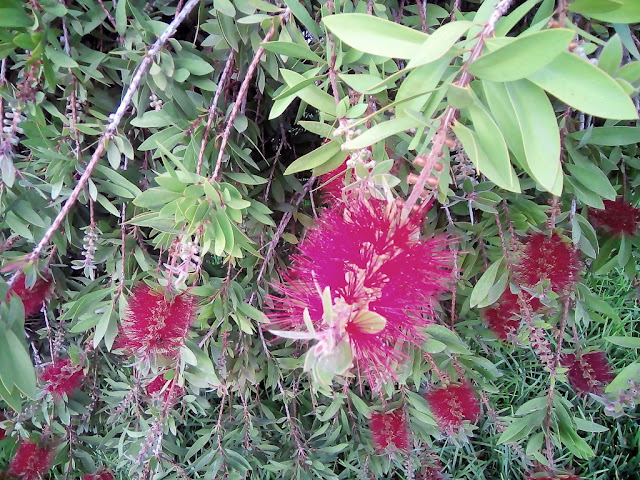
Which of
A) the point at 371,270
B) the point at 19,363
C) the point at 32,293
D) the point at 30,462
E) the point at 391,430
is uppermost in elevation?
the point at 371,270

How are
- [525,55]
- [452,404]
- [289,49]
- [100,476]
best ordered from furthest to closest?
[100,476]
[452,404]
[289,49]
[525,55]

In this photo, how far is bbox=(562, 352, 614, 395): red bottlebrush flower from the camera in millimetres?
884

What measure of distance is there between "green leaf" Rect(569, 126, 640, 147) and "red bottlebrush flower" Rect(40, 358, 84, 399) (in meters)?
1.19

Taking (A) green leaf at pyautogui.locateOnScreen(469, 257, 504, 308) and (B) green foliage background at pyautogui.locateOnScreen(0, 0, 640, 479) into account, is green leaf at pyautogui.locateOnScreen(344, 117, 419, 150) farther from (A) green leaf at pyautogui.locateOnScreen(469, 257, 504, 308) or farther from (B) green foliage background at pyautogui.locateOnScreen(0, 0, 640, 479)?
(A) green leaf at pyautogui.locateOnScreen(469, 257, 504, 308)

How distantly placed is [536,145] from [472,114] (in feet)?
0.19

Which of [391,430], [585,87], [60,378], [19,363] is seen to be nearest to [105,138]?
[19,363]

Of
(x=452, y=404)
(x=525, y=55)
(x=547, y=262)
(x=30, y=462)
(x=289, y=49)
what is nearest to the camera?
(x=525, y=55)

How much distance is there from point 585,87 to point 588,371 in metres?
0.81

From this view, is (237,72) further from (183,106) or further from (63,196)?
(63,196)

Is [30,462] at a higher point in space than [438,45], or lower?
lower

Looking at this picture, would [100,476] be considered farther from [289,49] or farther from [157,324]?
[289,49]

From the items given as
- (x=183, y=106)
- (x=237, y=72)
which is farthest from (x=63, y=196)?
(x=237, y=72)

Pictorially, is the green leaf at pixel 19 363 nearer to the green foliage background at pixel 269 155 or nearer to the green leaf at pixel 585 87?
the green foliage background at pixel 269 155

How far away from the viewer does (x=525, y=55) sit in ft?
1.00
